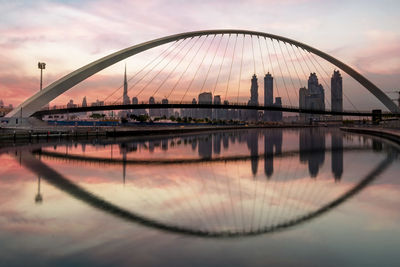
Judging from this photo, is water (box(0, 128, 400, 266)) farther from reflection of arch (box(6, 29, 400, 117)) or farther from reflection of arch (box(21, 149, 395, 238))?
reflection of arch (box(6, 29, 400, 117))

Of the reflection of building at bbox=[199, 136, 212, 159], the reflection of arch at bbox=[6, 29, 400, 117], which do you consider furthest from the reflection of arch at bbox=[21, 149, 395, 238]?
the reflection of arch at bbox=[6, 29, 400, 117]

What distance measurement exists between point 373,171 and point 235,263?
12230 mm

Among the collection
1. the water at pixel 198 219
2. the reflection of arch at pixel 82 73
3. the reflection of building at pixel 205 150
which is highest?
the reflection of arch at pixel 82 73

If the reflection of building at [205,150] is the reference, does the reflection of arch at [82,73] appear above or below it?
above

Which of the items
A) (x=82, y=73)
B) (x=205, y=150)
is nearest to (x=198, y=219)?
(x=205, y=150)

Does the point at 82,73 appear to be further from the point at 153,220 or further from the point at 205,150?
the point at 153,220

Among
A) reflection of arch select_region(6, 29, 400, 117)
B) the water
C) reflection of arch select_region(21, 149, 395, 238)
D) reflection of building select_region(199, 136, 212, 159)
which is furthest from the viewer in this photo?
reflection of arch select_region(6, 29, 400, 117)

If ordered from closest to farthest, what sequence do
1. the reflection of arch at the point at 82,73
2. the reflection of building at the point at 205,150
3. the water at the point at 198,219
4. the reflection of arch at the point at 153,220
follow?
the water at the point at 198,219 < the reflection of arch at the point at 153,220 < the reflection of building at the point at 205,150 < the reflection of arch at the point at 82,73

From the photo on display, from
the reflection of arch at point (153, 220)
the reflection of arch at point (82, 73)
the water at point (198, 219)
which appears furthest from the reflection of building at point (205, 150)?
the reflection of arch at point (82, 73)

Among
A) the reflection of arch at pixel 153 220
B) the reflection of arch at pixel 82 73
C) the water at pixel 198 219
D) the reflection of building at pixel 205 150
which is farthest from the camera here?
the reflection of arch at pixel 82 73

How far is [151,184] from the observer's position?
435 inches

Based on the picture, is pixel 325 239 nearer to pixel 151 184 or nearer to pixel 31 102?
pixel 151 184

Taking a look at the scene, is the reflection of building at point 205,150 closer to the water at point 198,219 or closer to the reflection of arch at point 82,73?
the water at point 198,219

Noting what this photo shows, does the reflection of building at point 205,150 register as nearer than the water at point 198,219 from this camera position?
No
